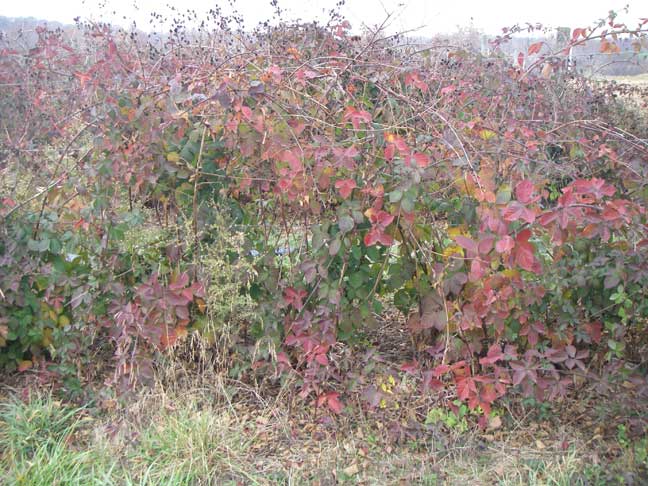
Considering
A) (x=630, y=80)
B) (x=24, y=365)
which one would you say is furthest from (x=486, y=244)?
(x=630, y=80)

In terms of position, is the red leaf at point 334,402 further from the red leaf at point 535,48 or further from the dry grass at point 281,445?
the red leaf at point 535,48

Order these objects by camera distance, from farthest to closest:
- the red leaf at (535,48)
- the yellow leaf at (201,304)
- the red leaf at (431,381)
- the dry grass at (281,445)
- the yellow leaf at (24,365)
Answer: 1. the yellow leaf at (24,365)
2. the yellow leaf at (201,304)
3. the red leaf at (535,48)
4. the red leaf at (431,381)
5. the dry grass at (281,445)

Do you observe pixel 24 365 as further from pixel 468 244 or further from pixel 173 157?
pixel 468 244

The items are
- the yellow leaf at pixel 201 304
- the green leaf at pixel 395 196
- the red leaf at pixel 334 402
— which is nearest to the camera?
the green leaf at pixel 395 196

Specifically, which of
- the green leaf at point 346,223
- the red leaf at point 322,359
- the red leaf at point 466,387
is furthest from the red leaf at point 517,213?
the red leaf at point 322,359

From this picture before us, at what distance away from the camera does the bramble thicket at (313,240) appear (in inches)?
107

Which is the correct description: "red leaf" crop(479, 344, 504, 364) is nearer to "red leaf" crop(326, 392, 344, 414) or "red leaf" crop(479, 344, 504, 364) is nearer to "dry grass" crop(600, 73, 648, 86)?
"red leaf" crop(326, 392, 344, 414)

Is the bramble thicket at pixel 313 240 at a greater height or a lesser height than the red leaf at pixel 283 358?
greater

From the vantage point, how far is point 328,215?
292 cm

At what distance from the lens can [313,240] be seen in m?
2.85

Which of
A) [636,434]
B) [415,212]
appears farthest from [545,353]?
[415,212]

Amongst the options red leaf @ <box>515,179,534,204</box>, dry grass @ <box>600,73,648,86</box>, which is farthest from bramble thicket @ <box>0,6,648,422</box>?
dry grass @ <box>600,73,648,86</box>

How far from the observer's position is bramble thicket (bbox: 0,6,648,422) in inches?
107

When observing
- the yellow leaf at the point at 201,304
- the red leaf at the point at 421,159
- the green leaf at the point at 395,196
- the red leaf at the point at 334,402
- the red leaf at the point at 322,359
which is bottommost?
the red leaf at the point at 334,402
